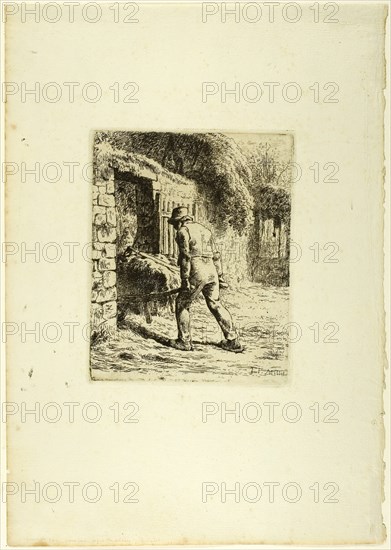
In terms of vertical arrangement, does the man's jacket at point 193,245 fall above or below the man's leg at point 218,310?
above

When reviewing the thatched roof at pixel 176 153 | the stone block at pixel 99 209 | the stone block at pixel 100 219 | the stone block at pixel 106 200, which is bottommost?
the stone block at pixel 100 219

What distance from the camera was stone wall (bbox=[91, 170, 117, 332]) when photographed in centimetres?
264

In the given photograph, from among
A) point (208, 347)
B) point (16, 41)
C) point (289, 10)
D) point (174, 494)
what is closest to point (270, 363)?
point (208, 347)

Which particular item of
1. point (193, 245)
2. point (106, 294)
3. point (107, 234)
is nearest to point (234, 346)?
point (193, 245)

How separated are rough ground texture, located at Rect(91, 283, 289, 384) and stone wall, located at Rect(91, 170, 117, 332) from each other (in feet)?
0.26

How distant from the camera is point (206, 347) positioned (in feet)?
8.70

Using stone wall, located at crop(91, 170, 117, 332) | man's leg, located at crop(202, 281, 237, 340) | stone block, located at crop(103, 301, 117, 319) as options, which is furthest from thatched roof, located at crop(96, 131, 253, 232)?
stone block, located at crop(103, 301, 117, 319)

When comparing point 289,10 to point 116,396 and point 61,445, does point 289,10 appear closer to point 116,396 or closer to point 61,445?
point 116,396

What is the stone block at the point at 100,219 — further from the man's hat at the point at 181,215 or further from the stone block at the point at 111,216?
the man's hat at the point at 181,215

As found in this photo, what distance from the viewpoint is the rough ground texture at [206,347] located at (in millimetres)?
2648

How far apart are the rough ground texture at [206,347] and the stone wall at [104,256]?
0.08 m

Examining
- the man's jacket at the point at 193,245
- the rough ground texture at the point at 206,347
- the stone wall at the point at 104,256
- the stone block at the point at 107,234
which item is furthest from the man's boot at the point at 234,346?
the stone block at the point at 107,234

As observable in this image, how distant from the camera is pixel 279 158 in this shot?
2.64m

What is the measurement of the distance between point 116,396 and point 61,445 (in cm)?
27
